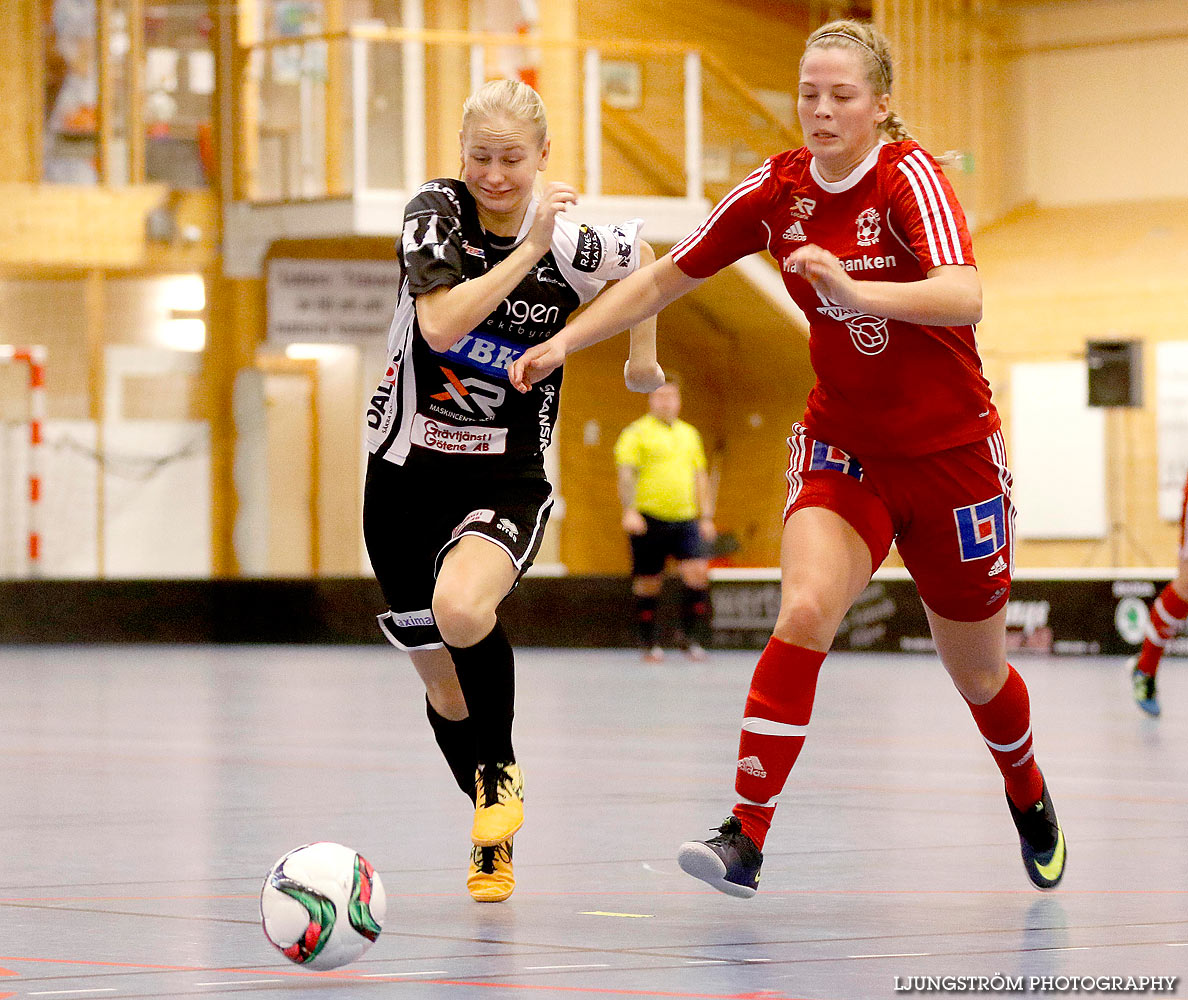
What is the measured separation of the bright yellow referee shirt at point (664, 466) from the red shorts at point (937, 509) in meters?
8.82

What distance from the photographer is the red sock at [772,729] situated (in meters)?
3.89

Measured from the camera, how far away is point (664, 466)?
12953 mm

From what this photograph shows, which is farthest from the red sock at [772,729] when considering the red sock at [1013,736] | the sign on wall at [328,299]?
the sign on wall at [328,299]

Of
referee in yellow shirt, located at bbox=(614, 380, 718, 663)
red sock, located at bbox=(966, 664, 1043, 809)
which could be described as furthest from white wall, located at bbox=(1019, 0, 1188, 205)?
red sock, located at bbox=(966, 664, 1043, 809)

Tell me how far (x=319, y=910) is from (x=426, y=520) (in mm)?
Answer: 1229

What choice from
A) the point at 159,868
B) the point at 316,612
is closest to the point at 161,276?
the point at 316,612

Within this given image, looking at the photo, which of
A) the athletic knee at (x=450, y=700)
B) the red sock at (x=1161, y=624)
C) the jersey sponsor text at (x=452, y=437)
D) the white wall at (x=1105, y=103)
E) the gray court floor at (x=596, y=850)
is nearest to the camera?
the gray court floor at (x=596, y=850)

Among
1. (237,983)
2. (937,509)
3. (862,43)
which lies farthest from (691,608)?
(237,983)

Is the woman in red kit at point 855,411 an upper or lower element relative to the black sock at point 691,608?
upper

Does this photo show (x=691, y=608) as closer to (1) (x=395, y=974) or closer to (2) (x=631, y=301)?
(2) (x=631, y=301)

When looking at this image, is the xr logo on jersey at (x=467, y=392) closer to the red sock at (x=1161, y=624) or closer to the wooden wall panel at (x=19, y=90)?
the red sock at (x=1161, y=624)

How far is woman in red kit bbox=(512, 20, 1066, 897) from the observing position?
151 inches

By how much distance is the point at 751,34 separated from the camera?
19.0m

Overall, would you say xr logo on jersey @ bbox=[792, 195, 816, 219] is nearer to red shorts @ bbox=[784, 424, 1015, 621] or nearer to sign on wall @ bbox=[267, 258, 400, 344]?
red shorts @ bbox=[784, 424, 1015, 621]
